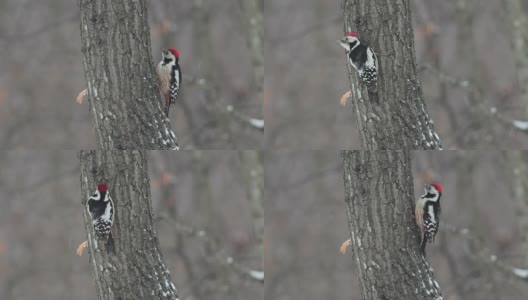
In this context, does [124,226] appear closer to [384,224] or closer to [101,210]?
[101,210]

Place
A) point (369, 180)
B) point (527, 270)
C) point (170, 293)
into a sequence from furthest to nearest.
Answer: point (527, 270), point (170, 293), point (369, 180)

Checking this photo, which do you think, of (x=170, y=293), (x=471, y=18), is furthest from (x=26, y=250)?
(x=471, y=18)

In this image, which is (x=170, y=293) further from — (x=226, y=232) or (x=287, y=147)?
(x=226, y=232)

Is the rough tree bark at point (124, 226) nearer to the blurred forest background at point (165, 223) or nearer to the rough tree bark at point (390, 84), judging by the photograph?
the rough tree bark at point (390, 84)

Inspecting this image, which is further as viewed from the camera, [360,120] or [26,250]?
[26,250]

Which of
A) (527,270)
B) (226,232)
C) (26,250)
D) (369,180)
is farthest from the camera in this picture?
(26,250)

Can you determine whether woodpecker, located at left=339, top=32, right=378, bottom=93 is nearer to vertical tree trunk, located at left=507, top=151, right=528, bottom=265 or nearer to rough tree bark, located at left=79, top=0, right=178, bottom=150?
rough tree bark, located at left=79, top=0, right=178, bottom=150

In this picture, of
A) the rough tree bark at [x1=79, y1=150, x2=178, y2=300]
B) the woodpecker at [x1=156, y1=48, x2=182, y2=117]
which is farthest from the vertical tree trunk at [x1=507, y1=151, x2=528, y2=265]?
the rough tree bark at [x1=79, y1=150, x2=178, y2=300]
